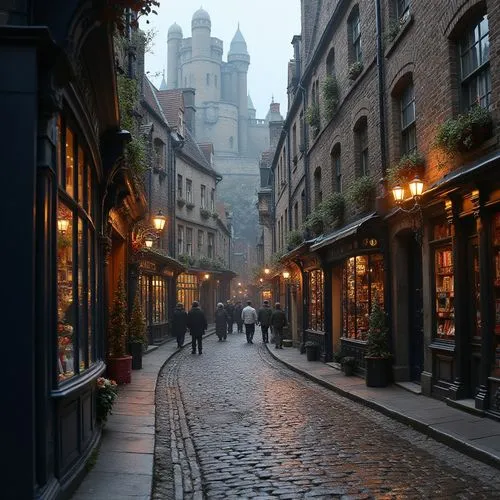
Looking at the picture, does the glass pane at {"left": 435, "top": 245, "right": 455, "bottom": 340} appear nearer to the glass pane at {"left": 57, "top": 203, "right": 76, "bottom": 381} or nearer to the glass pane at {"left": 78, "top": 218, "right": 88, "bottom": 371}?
the glass pane at {"left": 78, "top": 218, "right": 88, "bottom": 371}

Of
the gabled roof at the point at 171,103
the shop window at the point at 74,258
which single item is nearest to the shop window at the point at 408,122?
the shop window at the point at 74,258

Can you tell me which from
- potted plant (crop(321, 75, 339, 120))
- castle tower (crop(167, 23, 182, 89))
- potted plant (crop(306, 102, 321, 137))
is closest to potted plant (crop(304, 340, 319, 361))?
potted plant (crop(321, 75, 339, 120))

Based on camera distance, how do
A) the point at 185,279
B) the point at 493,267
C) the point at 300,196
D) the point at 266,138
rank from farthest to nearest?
the point at 266,138 → the point at 185,279 → the point at 300,196 → the point at 493,267

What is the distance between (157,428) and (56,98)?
19.9 feet

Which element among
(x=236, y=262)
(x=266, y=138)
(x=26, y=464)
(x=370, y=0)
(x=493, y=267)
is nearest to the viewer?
(x=26, y=464)

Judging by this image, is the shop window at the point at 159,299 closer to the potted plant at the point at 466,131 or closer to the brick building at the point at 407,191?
the brick building at the point at 407,191

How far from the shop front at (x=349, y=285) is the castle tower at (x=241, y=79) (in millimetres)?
103425

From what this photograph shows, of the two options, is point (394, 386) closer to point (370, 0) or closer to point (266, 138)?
point (370, 0)

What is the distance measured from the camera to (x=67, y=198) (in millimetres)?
6312

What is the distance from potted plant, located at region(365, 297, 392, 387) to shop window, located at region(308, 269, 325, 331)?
6.14 metres

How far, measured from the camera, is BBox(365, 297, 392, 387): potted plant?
1338cm

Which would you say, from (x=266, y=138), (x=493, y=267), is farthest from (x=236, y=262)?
(x=493, y=267)

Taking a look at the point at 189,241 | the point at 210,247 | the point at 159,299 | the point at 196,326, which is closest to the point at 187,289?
the point at 189,241

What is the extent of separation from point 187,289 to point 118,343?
26759 millimetres
